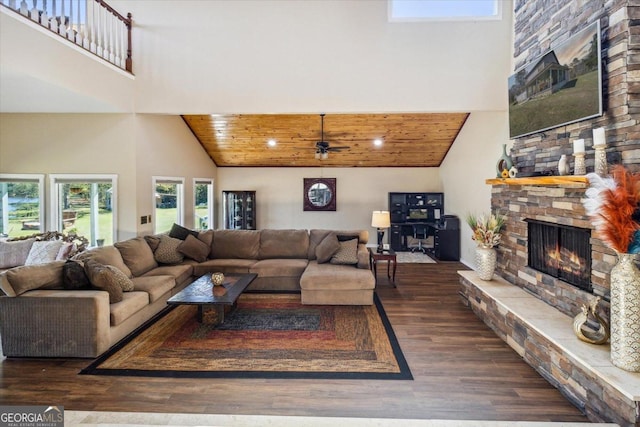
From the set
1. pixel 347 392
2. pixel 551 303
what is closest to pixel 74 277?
pixel 347 392

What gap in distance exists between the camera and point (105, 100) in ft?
15.3

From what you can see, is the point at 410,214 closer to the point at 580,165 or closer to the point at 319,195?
the point at 319,195

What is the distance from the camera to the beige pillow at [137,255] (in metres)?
4.35

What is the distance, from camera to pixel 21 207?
5410 millimetres

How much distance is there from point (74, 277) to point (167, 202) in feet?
11.1

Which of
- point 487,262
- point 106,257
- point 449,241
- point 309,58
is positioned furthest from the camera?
point 449,241

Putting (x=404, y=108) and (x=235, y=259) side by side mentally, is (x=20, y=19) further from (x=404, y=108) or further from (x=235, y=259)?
(x=404, y=108)

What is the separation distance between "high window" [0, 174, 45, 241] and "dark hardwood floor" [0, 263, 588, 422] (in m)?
3.30

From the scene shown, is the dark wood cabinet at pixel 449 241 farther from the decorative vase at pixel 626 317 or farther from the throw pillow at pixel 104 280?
the throw pillow at pixel 104 280

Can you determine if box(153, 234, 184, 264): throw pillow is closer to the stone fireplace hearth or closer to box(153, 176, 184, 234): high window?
box(153, 176, 184, 234): high window

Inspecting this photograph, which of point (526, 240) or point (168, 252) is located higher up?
point (526, 240)

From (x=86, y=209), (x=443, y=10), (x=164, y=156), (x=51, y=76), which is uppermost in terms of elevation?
(x=443, y=10)

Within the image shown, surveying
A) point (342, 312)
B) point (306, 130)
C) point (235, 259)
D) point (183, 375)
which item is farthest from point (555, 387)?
point (306, 130)

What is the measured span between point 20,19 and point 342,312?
489 centimetres
